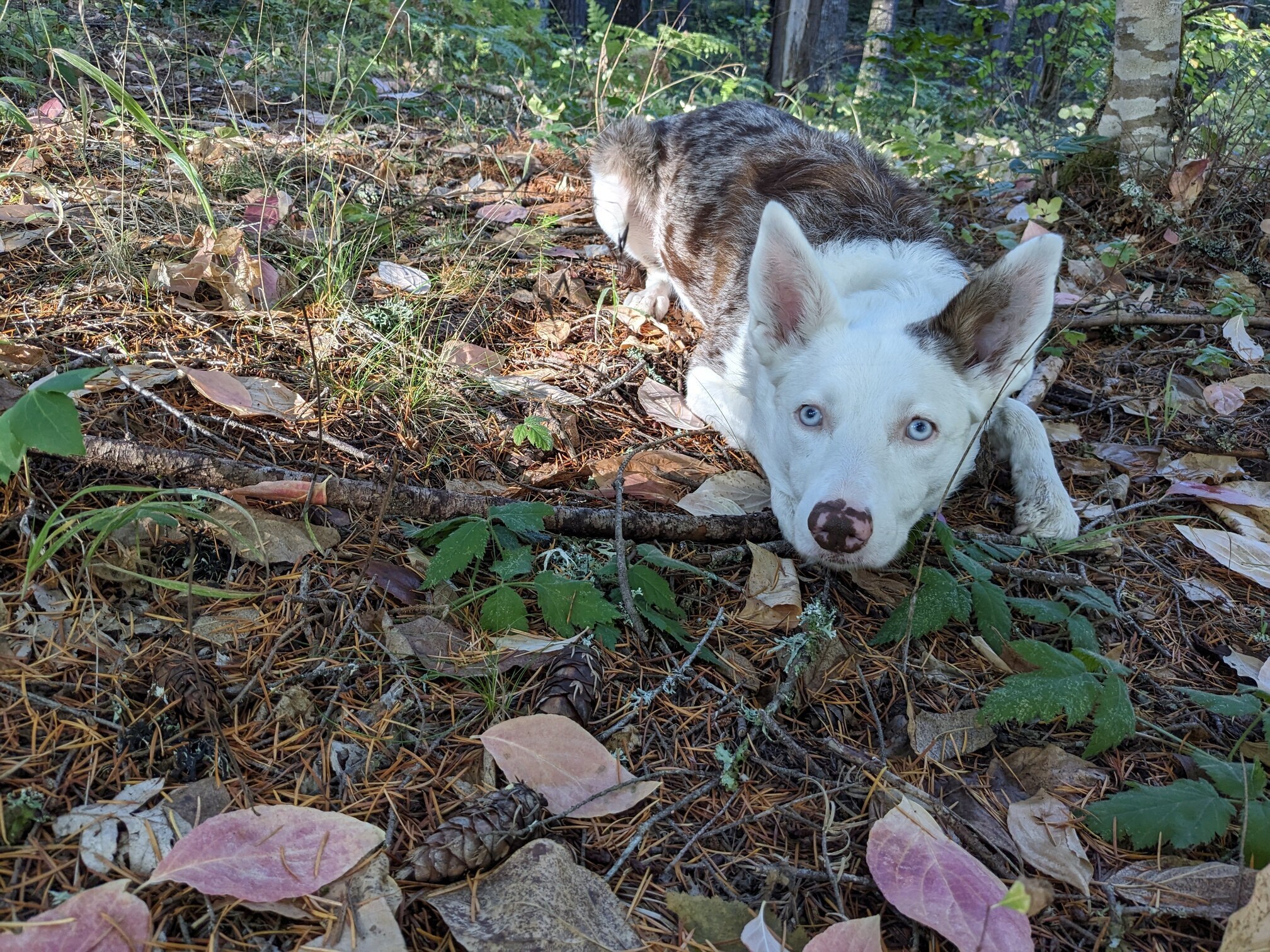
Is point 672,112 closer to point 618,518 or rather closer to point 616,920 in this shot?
point 618,518

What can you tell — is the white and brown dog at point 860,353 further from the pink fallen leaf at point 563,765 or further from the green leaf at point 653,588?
the pink fallen leaf at point 563,765

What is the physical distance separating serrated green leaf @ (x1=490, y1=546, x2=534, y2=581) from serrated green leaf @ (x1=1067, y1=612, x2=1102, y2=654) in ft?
4.58

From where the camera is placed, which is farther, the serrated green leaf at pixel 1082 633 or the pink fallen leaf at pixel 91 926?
the serrated green leaf at pixel 1082 633

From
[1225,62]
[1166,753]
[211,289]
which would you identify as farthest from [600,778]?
[1225,62]

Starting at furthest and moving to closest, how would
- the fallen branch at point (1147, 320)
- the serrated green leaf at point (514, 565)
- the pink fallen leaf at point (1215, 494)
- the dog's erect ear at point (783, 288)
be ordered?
the fallen branch at point (1147, 320) < the pink fallen leaf at point (1215, 494) < the dog's erect ear at point (783, 288) < the serrated green leaf at point (514, 565)

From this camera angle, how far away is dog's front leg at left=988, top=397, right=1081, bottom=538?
9.39ft

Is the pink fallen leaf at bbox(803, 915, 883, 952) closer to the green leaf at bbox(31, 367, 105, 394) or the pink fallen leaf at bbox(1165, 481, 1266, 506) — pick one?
the green leaf at bbox(31, 367, 105, 394)

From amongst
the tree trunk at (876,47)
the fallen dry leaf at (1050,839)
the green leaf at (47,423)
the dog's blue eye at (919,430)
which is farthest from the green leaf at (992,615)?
the tree trunk at (876,47)

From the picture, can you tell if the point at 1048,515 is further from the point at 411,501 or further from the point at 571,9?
the point at 571,9

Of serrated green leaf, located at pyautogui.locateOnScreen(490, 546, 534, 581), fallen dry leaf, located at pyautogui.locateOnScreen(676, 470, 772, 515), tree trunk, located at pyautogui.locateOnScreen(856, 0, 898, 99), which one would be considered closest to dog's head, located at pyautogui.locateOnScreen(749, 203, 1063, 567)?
fallen dry leaf, located at pyautogui.locateOnScreen(676, 470, 772, 515)

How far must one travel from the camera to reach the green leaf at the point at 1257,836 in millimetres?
1644

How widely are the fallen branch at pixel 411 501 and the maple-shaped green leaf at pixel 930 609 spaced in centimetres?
54

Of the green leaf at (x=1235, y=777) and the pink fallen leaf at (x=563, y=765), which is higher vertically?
the green leaf at (x=1235, y=777)

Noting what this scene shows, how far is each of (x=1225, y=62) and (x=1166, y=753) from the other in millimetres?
5577
